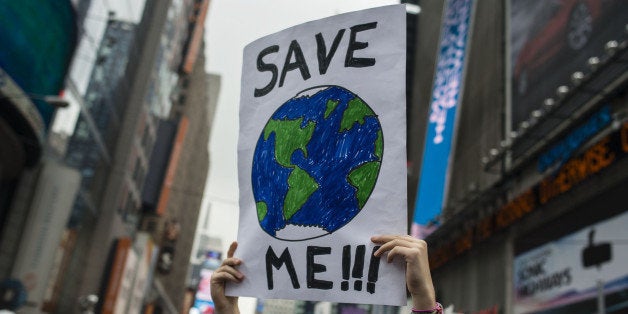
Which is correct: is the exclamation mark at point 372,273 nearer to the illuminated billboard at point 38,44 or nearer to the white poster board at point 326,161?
the white poster board at point 326,161

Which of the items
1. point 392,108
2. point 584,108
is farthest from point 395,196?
point 584,108

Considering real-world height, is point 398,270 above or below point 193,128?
below

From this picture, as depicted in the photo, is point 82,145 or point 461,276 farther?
point 82,145

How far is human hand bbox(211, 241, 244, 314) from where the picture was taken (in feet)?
9.45

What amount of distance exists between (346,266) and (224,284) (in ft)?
2.06

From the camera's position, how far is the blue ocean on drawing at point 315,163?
2.78 m

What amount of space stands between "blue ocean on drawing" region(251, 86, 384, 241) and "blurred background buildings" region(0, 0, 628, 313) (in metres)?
6.87

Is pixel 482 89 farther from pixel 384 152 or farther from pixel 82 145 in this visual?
pixel 384 152

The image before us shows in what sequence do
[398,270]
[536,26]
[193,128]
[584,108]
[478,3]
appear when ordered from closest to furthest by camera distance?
[398,270]
[584,108]
[536,26]
[478,3]
[193,128]

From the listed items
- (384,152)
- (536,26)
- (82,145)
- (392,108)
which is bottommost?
(384,152)

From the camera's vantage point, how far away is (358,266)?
2639mm

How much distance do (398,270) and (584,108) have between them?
13.0 meters

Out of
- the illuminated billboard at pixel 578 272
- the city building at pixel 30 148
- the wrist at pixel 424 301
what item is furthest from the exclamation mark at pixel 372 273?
the city building at pixel 30 148

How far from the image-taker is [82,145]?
2695cm
